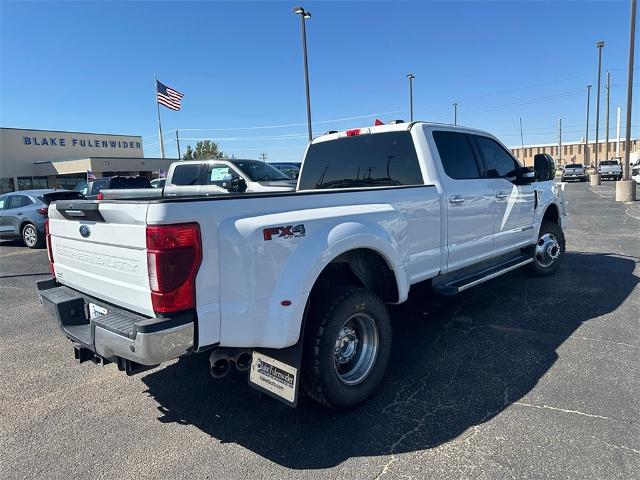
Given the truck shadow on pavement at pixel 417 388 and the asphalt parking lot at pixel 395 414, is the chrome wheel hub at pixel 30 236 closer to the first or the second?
the asphalt parking lot at pixel 395 414

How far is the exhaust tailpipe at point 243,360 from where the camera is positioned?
281 cm

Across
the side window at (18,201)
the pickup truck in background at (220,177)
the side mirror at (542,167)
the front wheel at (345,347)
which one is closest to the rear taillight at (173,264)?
the front wheel at (345,347)

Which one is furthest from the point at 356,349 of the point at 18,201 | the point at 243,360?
the point at 18,201

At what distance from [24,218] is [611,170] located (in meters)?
39.6

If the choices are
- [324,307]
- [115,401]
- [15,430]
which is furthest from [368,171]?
[15,430]

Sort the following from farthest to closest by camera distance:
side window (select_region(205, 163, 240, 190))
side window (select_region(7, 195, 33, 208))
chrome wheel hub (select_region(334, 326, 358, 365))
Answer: side window (select_region(7, 195, 33, 208)) < side window (select_region(205, 163, 240, 190)) < chrome wheel hub (select_region(334, 326, 358, 365))

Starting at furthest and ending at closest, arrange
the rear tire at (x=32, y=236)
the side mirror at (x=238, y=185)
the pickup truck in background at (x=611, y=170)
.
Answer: the pickup truck in background at (x=611, y=170) → the rear tire at (x=32, y=236) → the side mirror at (x=238, y=185)

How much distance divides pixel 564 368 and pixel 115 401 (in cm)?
355

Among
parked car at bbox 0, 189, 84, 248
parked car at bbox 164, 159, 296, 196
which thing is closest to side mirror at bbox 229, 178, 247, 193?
parked car at bbox 164, 159, 296, 196

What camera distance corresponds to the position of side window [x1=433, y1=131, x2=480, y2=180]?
14.6 ft

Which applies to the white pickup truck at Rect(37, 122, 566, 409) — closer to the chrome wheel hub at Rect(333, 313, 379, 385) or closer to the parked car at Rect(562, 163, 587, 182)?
the chrome wheel hub at Rect(333, 313, 379, 385)

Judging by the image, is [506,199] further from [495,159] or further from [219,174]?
[219,174]

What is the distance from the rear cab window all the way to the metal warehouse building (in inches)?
1442

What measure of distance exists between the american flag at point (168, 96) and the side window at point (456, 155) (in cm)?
2844
